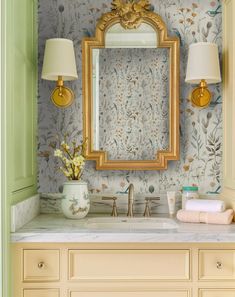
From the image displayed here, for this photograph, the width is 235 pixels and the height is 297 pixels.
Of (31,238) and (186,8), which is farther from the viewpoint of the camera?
(186,8)

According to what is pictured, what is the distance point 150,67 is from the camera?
2836 mm

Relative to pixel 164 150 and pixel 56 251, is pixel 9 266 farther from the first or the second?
pixel 164 150

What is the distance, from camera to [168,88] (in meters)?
2.83

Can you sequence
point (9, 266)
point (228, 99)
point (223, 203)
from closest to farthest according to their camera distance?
point (9, 266), point (223, 203), point (228, 99)

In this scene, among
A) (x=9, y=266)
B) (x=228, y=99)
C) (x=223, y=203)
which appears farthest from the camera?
(x=228, y=99)

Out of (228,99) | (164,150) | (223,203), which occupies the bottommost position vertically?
(223,203)

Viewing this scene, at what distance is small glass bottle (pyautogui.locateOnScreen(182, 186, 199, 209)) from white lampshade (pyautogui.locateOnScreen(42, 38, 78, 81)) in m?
0.90

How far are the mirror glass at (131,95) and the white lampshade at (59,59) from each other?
0.20 metres

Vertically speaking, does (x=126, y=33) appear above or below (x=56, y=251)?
above

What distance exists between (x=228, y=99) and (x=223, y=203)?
0.60 metres

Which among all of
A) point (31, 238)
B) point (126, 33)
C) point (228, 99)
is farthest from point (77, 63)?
point (31, 238)

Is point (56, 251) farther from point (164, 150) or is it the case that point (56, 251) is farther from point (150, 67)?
point (150, 67)

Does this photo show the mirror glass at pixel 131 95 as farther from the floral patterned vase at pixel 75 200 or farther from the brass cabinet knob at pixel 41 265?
the brass cabinet knob at pixel 41 265

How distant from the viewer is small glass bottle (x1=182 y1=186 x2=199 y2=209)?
108 inches
